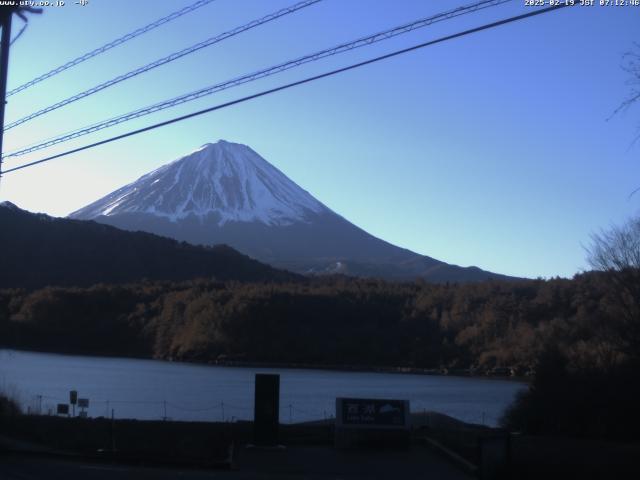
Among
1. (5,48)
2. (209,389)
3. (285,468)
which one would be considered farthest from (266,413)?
(209,389)

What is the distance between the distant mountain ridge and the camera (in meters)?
93.6

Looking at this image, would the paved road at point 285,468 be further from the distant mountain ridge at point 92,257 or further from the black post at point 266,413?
the distant mountain ridge at point 92,257

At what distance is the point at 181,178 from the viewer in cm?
17012

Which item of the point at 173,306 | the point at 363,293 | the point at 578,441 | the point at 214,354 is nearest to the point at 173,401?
the point at 578,441

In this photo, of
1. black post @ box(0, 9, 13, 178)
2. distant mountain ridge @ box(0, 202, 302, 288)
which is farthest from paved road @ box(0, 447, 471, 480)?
distant mountain ridge @ box(0, 202, 302, 288)

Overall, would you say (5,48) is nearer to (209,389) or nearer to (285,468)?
(285,468)

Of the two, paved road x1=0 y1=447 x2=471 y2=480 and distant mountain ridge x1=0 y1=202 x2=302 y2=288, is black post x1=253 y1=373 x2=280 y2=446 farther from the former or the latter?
distant mountain ridge x1=0 y1=202 x2=302 y2=288

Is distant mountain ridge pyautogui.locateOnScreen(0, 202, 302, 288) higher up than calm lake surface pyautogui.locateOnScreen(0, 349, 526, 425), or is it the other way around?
distant mountain ridge pyautogui.locateOnScreen(0, 202, 302, 288)

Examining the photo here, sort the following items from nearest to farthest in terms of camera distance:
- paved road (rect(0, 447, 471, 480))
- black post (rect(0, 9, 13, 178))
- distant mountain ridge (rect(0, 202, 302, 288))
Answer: paved road (rect(0, 447, 471, 480)) < black post (rect(0, 9, 13, 178)) < distant mountain ridge (rect(0, 202, 302, 288))

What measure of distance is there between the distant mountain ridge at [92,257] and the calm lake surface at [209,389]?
85.1ft

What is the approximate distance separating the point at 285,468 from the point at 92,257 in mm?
85924

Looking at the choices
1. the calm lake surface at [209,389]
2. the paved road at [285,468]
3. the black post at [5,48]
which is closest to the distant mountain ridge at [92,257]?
the calm lake surface at [209,389]

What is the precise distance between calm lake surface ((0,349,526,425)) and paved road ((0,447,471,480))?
40.4 ft

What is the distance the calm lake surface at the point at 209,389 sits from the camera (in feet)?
112
